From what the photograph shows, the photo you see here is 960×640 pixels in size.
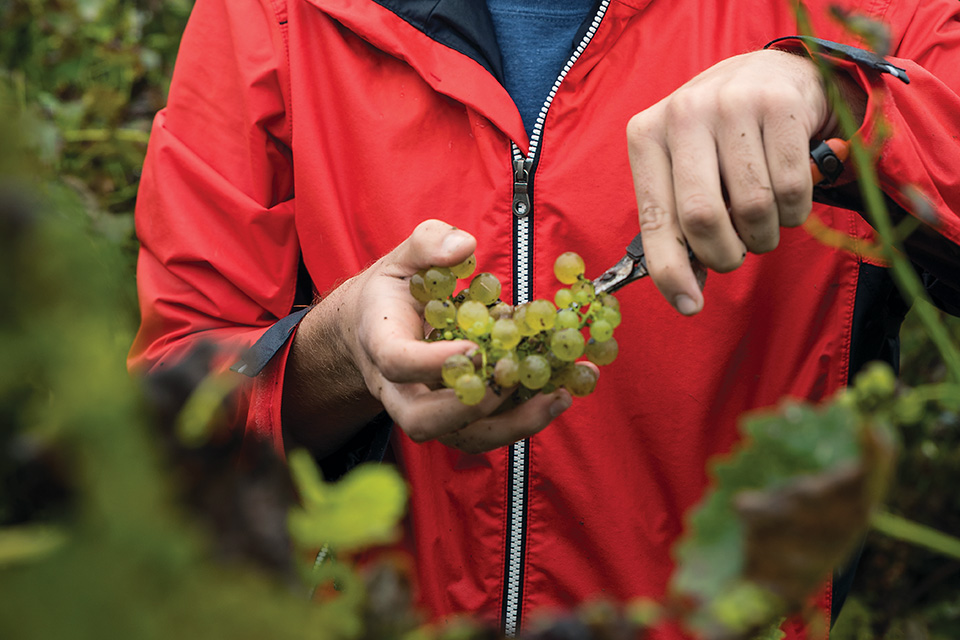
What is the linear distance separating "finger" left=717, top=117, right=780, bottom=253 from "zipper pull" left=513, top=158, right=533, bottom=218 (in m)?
0.55

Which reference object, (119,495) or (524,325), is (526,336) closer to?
(524,325)

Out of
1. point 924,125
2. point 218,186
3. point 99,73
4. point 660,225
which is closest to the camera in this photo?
point 660,225

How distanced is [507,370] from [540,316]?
0.07 meters

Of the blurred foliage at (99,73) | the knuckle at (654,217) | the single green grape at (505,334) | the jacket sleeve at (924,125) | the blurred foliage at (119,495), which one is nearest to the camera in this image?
the blurred foliage at (119,495)

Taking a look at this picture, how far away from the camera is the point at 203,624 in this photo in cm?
29

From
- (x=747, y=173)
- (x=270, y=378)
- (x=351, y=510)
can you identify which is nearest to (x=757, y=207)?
(x=747, y=173)

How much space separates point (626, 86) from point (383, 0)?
0.55 meters

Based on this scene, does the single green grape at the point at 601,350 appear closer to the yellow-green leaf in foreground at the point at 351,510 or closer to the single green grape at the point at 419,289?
the single green grape at the point at 419,289

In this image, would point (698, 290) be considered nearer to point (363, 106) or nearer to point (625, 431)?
point (625, 431)

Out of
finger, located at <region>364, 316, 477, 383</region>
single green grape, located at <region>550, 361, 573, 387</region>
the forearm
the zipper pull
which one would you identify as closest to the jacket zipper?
the zipper pull

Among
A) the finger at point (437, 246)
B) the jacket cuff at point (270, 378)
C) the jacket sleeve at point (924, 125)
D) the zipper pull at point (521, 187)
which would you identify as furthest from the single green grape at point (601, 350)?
the jacket cuff at point (270, 378)

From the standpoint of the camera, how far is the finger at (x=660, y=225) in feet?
3.02

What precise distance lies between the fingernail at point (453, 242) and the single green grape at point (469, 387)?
0.21m

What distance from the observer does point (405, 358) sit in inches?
37.1
